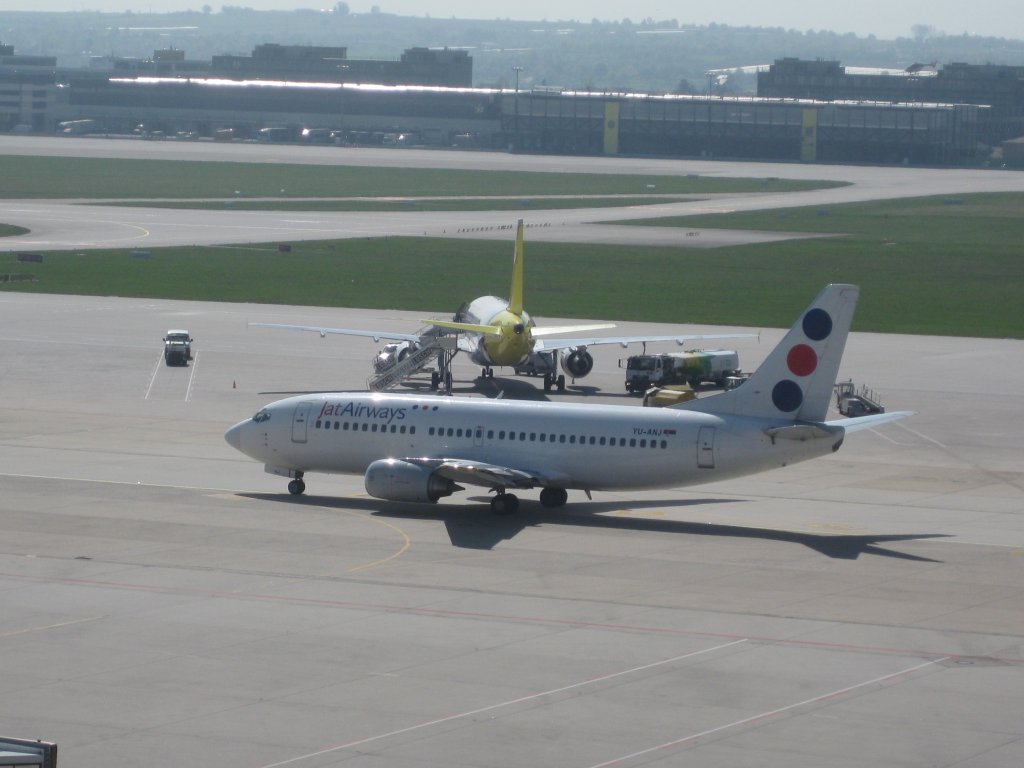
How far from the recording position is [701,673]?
35938 millimetres

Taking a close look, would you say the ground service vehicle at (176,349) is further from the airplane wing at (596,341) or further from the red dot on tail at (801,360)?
the red dot on tail at (801,360)

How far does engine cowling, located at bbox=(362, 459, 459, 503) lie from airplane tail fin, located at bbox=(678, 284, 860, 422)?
10330mm

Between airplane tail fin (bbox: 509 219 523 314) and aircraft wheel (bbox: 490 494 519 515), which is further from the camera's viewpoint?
airplane tail fin (bbox: 509 219 523 314)

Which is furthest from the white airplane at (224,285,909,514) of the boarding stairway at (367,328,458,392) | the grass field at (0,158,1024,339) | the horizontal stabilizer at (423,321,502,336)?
the grass field at (0,158,1024,339)

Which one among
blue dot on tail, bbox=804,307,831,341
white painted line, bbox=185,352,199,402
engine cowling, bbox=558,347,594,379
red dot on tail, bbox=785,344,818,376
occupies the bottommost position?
white painted line, bbox=185,352,199,402

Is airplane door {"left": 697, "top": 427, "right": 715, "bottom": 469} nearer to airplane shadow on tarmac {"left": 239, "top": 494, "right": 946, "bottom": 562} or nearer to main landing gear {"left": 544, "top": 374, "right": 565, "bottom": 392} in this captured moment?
airplane shadow on tarmac {"left": 239, "top": 494, "right": 946, "bottom": 562}

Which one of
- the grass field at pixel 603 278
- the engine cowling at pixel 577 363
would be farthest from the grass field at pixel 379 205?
the engine cowling at pixel 577 363

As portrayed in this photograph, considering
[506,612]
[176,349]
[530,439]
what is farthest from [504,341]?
[506,612]

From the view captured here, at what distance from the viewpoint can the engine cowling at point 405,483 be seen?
176 feet

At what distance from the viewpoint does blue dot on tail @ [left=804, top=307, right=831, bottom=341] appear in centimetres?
5131

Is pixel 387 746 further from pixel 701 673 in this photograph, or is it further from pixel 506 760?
pixel 701 673

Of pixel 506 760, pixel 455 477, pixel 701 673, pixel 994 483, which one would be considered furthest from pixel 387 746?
pixel 994 483

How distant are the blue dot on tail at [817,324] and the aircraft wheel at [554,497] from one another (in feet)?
31.8

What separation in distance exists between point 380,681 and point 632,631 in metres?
7.07
